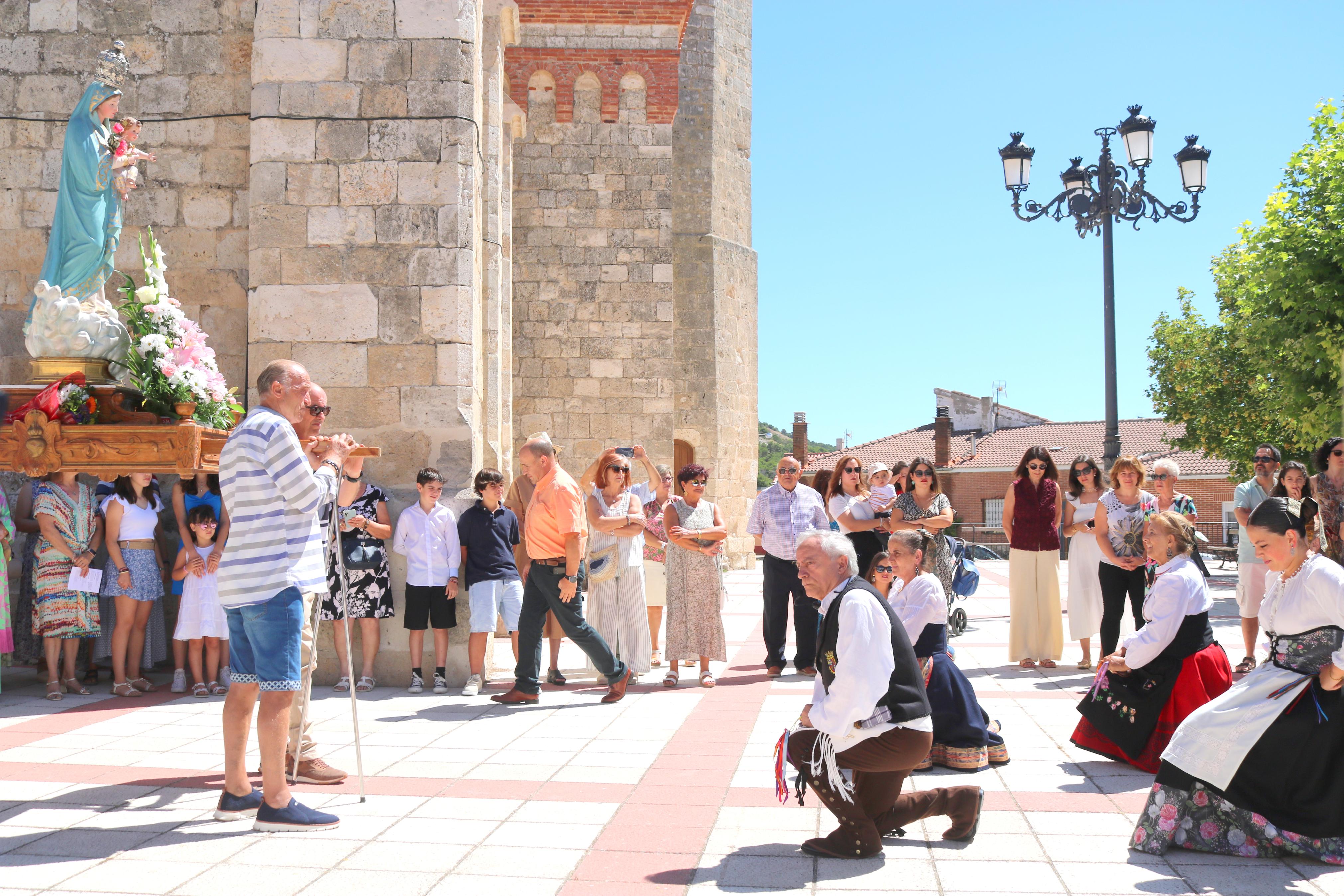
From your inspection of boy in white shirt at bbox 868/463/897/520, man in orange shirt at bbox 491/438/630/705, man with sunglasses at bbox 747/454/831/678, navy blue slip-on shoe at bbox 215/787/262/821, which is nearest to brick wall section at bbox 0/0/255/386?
man in orange shirt at bbox 491/438/630/705

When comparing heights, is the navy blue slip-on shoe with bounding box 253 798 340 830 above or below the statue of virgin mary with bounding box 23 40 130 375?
below

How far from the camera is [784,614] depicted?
8.07 meters

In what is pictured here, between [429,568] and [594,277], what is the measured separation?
383 inches

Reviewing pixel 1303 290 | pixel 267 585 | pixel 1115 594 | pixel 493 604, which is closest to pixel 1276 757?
pixel 267 585

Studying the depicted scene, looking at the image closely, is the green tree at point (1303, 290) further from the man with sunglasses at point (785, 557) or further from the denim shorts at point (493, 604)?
the denim shorts at point (493, 604)

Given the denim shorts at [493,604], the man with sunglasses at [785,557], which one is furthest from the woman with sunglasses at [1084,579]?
the denim shorts at [493,604]

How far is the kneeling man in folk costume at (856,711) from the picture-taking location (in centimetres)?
352

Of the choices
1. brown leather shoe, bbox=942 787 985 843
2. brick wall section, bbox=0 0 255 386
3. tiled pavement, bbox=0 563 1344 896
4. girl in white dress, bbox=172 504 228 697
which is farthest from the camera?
brick wall section, bbox=0 0 255 386

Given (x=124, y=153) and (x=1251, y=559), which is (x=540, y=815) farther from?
(x=1251, y=559)

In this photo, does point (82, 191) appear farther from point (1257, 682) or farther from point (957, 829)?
point (1257, 682)

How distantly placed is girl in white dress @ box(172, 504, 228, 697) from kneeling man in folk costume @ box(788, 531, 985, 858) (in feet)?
15.4

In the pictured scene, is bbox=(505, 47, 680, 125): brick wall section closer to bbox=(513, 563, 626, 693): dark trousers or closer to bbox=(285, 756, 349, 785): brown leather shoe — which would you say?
bbox=(513, 563, 626, 693): dark trousers

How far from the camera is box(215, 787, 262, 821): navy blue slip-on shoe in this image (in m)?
4.11

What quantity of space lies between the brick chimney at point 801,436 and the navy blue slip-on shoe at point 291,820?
39348mm
